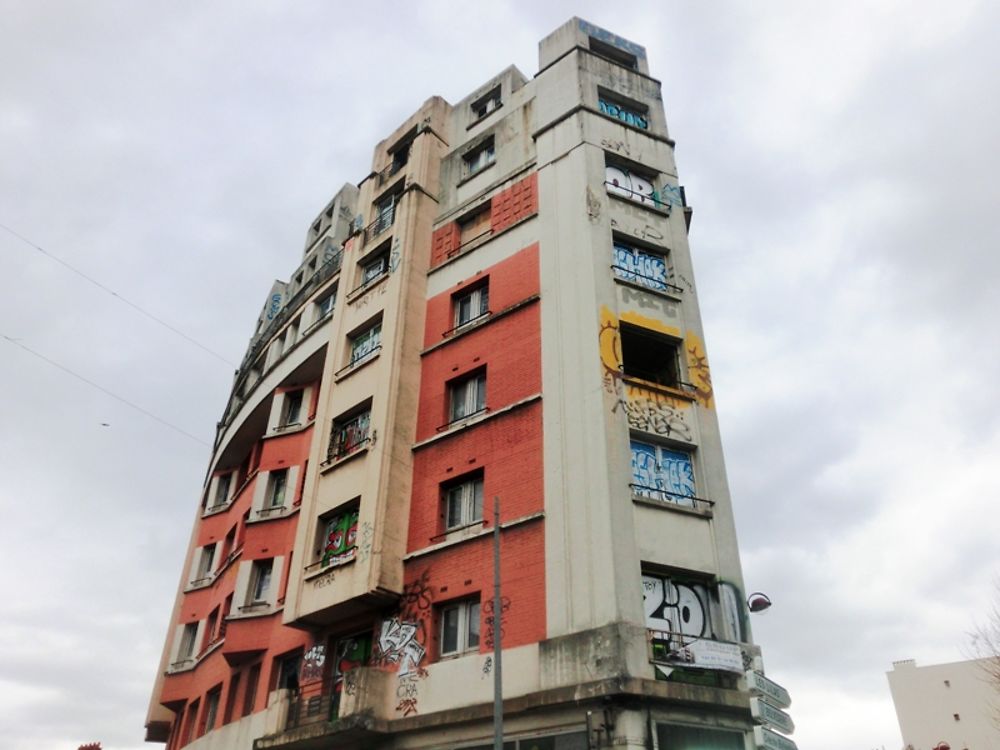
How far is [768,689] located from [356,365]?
56.3 ft

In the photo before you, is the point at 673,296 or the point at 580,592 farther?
the point at 673,296

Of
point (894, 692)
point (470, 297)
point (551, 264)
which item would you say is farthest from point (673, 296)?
point (894, 692)

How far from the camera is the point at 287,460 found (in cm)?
3170

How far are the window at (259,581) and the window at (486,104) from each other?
1968 centimetres

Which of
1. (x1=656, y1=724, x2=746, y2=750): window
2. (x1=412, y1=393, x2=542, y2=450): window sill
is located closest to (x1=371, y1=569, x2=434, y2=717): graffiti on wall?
(x1=412, y1=393, x2=542, y2=450): window sill

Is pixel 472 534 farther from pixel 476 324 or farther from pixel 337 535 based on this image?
pixel 476 324

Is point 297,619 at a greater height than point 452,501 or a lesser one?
lesser

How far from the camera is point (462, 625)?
2112 centimetres

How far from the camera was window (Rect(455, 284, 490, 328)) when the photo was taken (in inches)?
1060

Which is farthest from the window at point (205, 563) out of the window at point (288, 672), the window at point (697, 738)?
the window at point (697, 738)

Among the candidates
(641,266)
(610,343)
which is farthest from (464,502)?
(641,266)

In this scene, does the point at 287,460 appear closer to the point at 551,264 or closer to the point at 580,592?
the point at 551,264

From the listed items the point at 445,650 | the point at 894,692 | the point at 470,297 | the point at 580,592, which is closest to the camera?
→ the point at 580,592

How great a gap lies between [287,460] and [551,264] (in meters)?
13.9
